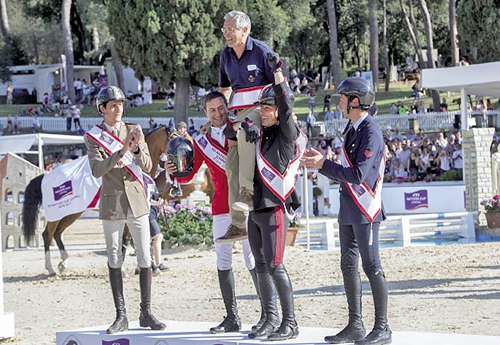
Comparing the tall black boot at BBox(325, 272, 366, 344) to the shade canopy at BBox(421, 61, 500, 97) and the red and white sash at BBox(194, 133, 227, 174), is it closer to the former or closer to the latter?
the red and white sash at BBox(194, 133, 227, 174)

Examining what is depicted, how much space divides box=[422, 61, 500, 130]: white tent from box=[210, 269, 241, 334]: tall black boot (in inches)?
546

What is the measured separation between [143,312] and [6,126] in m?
38.5

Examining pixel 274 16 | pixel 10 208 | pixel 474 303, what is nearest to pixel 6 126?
pixel 274 16

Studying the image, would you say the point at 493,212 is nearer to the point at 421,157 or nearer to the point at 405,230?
the point at 405,230

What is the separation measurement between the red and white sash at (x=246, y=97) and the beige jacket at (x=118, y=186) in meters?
0.91

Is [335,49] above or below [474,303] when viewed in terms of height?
above

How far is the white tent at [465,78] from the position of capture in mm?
19625

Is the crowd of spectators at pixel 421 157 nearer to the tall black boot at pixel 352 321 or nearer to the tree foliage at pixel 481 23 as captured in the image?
the tree foliage at pixel 481 23

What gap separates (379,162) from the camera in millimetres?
6066

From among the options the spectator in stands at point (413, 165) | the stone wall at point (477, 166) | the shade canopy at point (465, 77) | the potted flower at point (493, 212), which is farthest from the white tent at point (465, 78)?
the spectator in stands at point (413, 165)

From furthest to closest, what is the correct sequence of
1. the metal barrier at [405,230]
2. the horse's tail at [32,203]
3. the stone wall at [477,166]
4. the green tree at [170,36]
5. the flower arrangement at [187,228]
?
the green tree at [170,36]
the stone wall at [477,166]
the metal barrier at [405,230]
the flower arrangement at [187,228]
the horse's tail at [32,203]

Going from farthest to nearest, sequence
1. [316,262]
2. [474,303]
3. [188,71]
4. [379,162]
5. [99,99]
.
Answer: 1. [188,71]
2. [316,262]
3. [474,303]
4. [99,99]
5. [379,162]

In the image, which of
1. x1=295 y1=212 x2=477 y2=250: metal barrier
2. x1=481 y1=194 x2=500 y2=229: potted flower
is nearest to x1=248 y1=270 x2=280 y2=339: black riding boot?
x1=295 y1=212 x2=477 y2=250: metal barrier

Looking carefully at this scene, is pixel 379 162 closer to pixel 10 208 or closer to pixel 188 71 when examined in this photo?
pixel 10 208
